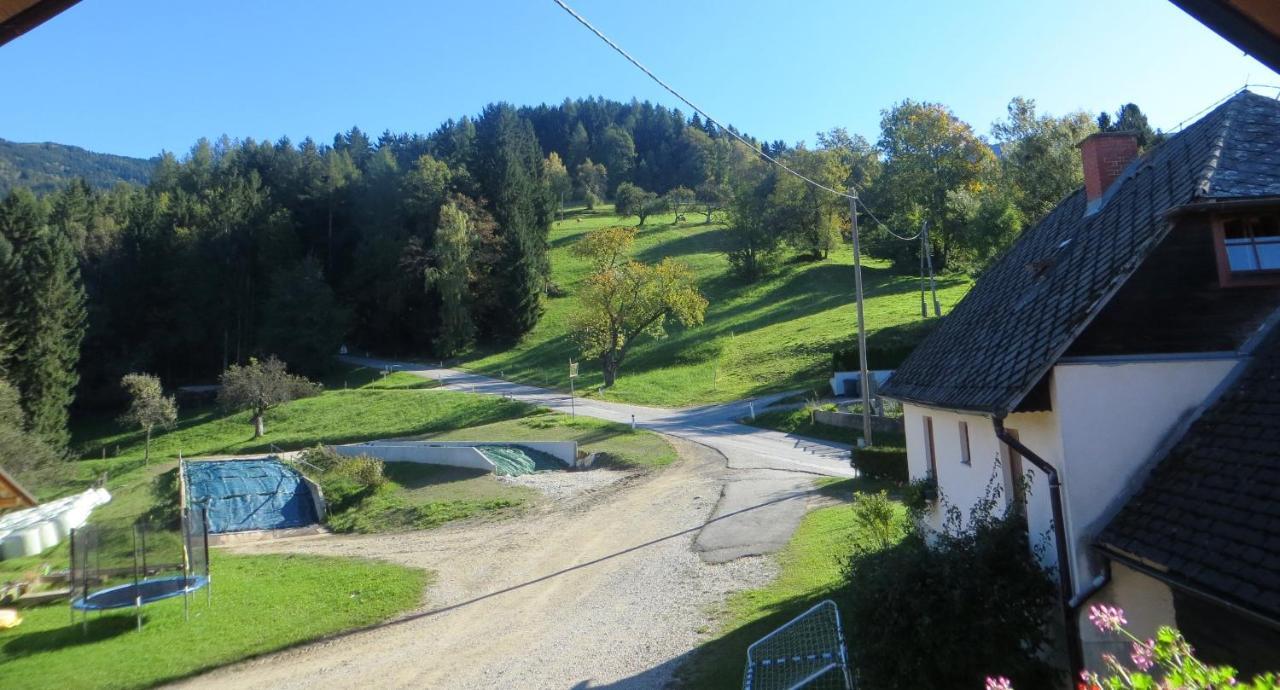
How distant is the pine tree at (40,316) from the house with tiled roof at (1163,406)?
184ft

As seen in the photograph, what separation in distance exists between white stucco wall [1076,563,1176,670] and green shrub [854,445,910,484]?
1300 cm

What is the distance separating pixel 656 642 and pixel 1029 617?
19.1 feet

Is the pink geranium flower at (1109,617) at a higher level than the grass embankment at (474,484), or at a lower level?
higher

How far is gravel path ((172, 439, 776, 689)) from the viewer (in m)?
11.5

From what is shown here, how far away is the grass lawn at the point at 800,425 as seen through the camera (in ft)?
95.8

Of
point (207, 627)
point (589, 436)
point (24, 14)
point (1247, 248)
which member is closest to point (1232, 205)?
point (1247, 248)

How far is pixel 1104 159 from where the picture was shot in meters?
12.1

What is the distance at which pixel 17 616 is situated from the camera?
18.5m

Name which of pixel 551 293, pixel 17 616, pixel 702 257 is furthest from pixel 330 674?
pixel 702 257

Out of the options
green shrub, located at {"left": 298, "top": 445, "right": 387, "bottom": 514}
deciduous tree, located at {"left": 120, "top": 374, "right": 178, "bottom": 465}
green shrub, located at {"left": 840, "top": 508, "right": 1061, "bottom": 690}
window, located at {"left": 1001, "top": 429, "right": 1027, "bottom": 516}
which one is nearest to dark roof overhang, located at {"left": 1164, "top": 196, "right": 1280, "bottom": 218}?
window, located at {"left": 1001, "top": 429, "right": 1027, "bottom": 516}

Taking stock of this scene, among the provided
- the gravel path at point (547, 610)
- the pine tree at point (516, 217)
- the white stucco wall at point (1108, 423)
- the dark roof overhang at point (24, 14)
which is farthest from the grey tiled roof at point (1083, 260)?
the pine tree at point (516, 217)

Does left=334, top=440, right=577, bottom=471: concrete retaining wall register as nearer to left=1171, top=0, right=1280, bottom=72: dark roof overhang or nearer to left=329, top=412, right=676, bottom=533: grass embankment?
left=329, top=412, right=676, bottom=533: grass embankment

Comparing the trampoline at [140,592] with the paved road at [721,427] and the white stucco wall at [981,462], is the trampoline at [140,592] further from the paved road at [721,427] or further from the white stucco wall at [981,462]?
the white stucco wall at [981,462]

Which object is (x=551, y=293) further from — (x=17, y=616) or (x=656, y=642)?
(x=656, y=642)
